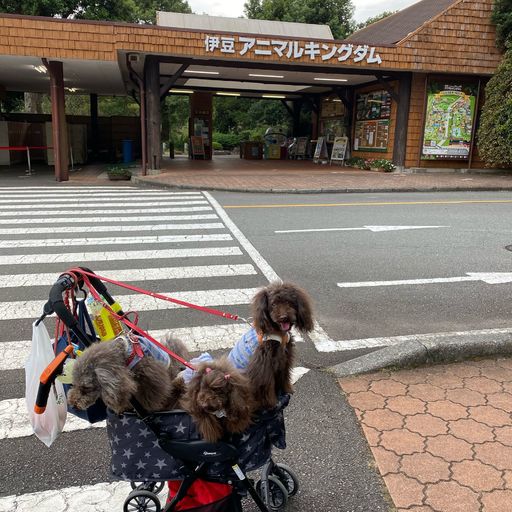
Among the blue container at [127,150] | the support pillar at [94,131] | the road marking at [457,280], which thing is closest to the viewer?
A: the road marking at [457,280]

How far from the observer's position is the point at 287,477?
2.58m

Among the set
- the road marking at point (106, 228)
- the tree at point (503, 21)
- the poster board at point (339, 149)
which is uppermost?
the tree at point (503, 21)

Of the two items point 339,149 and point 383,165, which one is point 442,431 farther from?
point 339,149

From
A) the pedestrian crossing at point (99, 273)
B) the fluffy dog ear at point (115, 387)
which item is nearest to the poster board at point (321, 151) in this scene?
the pedestrian crossing at point (99, 273)

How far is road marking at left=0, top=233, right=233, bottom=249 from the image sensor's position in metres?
7.78

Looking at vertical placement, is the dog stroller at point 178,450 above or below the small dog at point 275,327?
below

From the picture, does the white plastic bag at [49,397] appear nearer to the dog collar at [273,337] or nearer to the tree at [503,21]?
the dog collar at [273,337]

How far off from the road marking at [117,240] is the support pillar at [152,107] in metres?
9.46

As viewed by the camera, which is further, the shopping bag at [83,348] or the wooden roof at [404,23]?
the wooden roof at [404,23]

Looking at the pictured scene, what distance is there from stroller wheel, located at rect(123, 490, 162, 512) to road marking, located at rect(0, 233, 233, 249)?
587cm

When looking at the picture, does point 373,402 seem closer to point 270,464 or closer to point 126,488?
point 270,464

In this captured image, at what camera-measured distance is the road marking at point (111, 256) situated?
6.89 metres

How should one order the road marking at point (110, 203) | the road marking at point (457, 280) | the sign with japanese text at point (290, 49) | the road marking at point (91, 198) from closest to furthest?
the road marking at point (457, 280), the road marking at point (110, 203), the road marking at point (91, 198), the sign with japanese text at point (290, 49)

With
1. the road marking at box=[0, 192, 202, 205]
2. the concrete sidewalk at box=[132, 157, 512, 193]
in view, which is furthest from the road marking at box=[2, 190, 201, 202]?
the concrete sidewalk at box=[132, 157, 512, 193]
